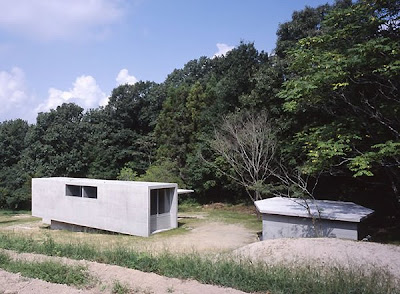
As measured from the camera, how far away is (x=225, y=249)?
1205 cm

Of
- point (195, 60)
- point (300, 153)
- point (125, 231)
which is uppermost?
point (195, 60)

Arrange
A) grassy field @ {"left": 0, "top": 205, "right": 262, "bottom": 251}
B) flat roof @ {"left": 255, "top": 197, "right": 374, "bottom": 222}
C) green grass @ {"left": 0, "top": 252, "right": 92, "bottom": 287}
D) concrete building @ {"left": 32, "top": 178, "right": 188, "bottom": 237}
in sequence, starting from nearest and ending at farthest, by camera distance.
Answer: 1. green grass @ {"left": 0, "top": 252, "right": 92, "bottom": 287}
2. flat roof @ {"left": 255, "top": 197, "right": 374, "bottom": 222}
3. grassy field @ {"left": 0, "top": 205, "right": 262, "bottom": 251}
4. concrete building @ {"left": 32, "top": 178, "right": 188, "bottom": 237}

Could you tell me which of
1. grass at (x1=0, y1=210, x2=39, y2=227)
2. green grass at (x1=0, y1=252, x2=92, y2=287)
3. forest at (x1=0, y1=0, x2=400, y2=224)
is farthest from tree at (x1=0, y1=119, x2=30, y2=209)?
green grass at (x1=0, y1=252, x2=92, y2=287)

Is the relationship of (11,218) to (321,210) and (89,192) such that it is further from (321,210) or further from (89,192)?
(321,210)

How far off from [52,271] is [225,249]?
7487 mm

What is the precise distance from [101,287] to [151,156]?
2685 centimetres

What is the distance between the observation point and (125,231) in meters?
16.4

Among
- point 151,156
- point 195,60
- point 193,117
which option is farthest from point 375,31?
point 195,60

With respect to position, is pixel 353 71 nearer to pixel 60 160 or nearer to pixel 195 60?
pixel 60 160

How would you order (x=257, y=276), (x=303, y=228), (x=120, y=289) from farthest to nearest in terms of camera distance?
(x=303, y=228) < (x=257, y=276) < (x=120, y=289)

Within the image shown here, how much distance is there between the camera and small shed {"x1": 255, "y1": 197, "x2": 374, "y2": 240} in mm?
12077

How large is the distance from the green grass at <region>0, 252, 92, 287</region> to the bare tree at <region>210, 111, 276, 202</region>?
13.2 metres

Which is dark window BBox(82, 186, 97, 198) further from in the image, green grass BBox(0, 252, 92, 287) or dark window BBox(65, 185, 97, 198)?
green grass BBox(0, 252, 92, 287)

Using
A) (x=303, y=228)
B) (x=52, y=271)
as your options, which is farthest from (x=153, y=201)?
(x=52, y=271)
